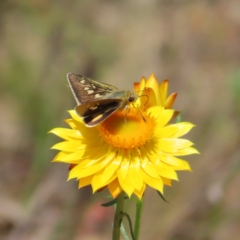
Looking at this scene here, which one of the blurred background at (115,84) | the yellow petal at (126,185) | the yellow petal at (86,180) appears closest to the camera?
the yellow petal at (126,185)

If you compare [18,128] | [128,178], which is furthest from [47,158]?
[128,178]

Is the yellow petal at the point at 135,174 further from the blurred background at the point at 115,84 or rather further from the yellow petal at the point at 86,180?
the blurred background at the point at 115,84

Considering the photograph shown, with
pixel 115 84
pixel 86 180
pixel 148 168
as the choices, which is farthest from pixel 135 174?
pixel 115 84

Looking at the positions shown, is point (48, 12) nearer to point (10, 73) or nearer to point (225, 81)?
point (10, 73)

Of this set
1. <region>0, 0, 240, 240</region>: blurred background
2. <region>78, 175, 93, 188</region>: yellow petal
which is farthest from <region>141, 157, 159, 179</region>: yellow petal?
<region>0, 0, 240, 240</region>: blurred background

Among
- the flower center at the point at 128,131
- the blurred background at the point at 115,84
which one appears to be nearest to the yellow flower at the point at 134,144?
the flower center at the point at 128,131

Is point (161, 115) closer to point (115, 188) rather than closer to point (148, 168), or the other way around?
point (148, 168)
